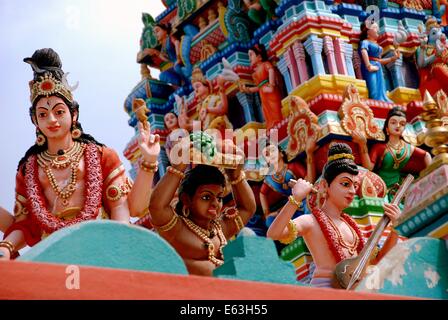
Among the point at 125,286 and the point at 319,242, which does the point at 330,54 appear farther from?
the point at 125,286

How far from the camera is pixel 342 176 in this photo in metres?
6.99

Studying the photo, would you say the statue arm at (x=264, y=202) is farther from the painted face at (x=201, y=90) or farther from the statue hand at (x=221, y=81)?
the painted face at (x=201, y=90)

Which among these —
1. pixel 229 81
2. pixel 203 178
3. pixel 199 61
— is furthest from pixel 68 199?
pixel 199 61

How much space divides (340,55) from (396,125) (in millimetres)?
1451

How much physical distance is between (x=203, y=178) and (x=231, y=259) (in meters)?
2.13

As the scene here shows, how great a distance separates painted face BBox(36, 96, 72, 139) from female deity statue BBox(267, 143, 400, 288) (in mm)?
1558

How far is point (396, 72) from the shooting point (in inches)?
472

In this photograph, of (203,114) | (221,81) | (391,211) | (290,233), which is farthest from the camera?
(203,114)

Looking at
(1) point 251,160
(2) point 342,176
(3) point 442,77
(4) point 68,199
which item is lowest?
(4) point 68,199

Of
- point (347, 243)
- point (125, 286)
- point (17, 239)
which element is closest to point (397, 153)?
point (347, 243)

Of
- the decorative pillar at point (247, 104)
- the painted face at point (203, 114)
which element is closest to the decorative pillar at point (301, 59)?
the decorative pillar at point (247, 104)

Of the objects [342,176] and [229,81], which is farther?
→ [229,81]
